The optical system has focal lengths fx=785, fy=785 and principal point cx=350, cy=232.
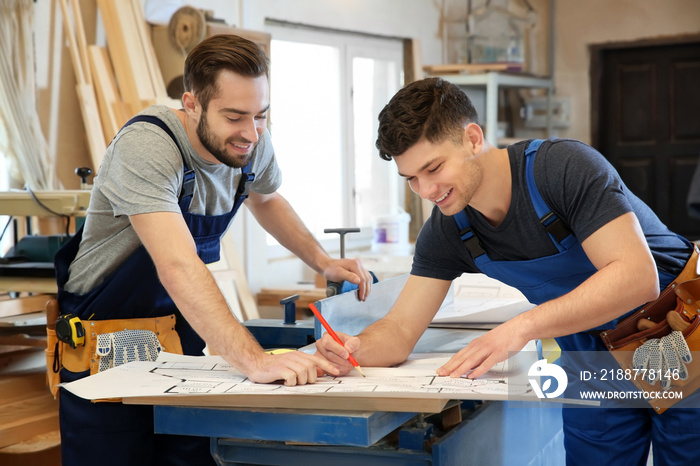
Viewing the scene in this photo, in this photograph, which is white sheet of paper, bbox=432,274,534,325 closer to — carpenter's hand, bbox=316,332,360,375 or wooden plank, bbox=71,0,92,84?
carpenter's hand, bbox=316,332,360,375

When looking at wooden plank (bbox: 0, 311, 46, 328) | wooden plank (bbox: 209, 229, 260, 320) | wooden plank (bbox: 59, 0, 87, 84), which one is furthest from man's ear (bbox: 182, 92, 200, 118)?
wooden plank (bbox: 209, 229, 260, 320)

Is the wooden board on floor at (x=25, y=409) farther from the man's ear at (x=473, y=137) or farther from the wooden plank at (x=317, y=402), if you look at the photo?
the man's ear at (x=473, y=137)

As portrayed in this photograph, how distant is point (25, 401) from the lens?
9.53ft

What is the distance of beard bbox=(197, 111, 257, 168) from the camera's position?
1.93m

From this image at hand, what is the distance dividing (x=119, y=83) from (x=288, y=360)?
113 inches

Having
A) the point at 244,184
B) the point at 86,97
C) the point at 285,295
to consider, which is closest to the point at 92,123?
the point at 86,97

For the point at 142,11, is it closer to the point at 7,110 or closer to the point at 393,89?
the point at 7,110

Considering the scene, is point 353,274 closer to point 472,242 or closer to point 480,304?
point 472,242

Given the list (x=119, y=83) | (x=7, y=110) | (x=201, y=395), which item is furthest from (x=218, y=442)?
(x=119, y=83)

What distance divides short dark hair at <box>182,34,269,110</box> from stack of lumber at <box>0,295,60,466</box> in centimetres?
140

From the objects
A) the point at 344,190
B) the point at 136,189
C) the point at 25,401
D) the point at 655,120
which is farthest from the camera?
the point at 655,120

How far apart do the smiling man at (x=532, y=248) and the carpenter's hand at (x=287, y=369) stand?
14cm

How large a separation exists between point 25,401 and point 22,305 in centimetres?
39

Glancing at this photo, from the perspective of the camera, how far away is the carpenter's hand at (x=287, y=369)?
5.08ft
